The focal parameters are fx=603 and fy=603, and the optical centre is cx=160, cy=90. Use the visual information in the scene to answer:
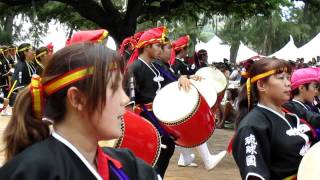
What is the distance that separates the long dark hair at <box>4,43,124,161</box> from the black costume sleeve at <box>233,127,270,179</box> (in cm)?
141

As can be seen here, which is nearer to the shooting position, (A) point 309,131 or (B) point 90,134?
(B) point 90,134

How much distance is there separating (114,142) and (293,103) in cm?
118

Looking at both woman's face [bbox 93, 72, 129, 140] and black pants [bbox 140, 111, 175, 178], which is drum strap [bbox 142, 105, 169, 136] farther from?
woman's face [bbox 93, 72, 129, 140]

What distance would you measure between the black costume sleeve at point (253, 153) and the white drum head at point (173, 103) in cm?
176

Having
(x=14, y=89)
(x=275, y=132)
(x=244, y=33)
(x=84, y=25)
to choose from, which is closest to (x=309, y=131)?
(x=275, y=132)

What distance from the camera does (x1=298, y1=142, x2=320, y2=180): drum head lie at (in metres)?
2.88

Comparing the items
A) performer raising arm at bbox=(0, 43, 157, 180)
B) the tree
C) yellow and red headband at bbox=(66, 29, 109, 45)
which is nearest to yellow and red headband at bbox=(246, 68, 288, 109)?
yellow and red headband at bbox=(66, 29, 109, 45)

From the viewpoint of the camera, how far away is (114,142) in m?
3.70

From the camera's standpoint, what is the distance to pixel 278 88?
3240 mm

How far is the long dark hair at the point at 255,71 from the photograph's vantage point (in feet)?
10.7

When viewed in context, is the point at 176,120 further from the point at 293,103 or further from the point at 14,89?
the point at 14,89

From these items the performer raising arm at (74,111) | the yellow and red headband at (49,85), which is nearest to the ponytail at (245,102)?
the performer raising arm at (74,111)

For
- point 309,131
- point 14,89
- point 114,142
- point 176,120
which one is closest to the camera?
point 309,131

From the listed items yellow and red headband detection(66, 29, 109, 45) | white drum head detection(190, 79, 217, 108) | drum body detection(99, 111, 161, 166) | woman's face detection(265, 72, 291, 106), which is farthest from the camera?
white drum head detection(190, 79, 217, 108)
